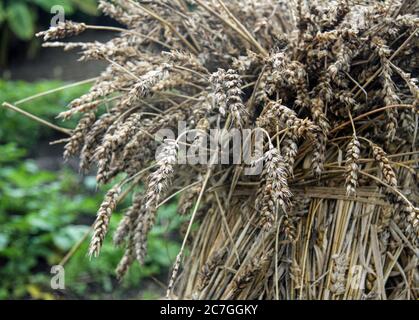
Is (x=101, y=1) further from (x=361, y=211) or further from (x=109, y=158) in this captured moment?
(x=361, y=211)

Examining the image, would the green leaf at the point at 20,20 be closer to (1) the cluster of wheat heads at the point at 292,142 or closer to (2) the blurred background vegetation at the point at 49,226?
(2) the blurred background vegetation at the point at 49,226

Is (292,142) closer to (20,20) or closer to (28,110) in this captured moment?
(28,110)

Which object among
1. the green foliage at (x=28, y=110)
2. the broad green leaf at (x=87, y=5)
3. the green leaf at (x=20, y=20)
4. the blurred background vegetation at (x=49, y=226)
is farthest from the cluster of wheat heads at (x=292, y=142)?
the green leaf at (x=20, y=20)

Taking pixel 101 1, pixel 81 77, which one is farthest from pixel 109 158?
pixel 81 77

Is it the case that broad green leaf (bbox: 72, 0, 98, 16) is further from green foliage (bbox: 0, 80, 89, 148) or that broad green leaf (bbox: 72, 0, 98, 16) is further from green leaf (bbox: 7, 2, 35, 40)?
green foliage (bbox: 0, 80, 89, 148)

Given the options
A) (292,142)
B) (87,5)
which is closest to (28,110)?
(87,5)

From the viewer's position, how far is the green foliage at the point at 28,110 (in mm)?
4457

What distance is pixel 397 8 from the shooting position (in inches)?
47.1

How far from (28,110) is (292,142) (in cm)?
383

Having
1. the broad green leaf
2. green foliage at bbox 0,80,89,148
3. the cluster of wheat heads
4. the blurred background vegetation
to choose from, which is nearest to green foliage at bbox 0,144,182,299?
the blurred background vegetation

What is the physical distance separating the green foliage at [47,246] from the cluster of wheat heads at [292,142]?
141cm

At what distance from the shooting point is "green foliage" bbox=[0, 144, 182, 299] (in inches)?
116

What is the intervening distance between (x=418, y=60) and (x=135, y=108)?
A: 0.61 m

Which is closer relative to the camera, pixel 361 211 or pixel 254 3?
pixel 361 211
